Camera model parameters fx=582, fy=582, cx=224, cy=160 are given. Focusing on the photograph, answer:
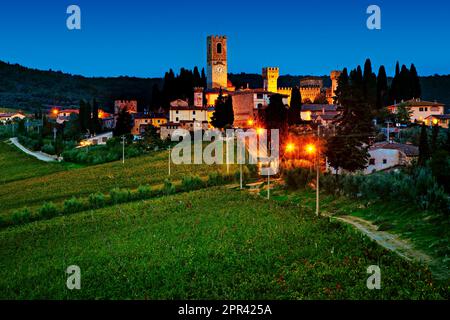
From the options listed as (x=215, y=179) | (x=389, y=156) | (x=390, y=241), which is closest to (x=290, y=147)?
(x=215, y=179)

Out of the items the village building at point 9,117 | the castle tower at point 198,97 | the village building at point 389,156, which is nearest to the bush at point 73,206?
the village building at point 389,156

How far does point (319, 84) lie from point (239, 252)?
106m

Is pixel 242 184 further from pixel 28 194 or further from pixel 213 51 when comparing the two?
pixel 213 51

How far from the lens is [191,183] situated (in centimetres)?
4997

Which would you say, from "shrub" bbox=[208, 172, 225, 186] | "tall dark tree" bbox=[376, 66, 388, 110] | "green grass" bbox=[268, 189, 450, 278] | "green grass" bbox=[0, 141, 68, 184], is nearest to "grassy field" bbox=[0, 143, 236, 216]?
"green grass" bbox=[0, 141, 68, 184]

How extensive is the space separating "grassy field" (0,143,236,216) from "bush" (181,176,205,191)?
3.10 metres

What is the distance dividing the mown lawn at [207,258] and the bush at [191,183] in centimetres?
1203

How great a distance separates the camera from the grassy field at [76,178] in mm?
50312

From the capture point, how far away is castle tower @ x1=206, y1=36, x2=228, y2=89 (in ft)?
381

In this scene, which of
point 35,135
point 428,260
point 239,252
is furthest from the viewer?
point 35,135

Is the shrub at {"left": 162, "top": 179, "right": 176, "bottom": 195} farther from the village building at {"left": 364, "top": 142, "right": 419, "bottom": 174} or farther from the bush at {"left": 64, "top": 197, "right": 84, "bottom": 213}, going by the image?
the village building at {"left": 364, "top": 142, "right": 419, "bottom": 174}

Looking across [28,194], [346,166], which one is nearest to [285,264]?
[346,166]

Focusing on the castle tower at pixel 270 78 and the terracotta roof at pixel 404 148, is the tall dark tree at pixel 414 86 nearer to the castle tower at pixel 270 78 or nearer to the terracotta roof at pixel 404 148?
the castle tower at pixel 270 78
